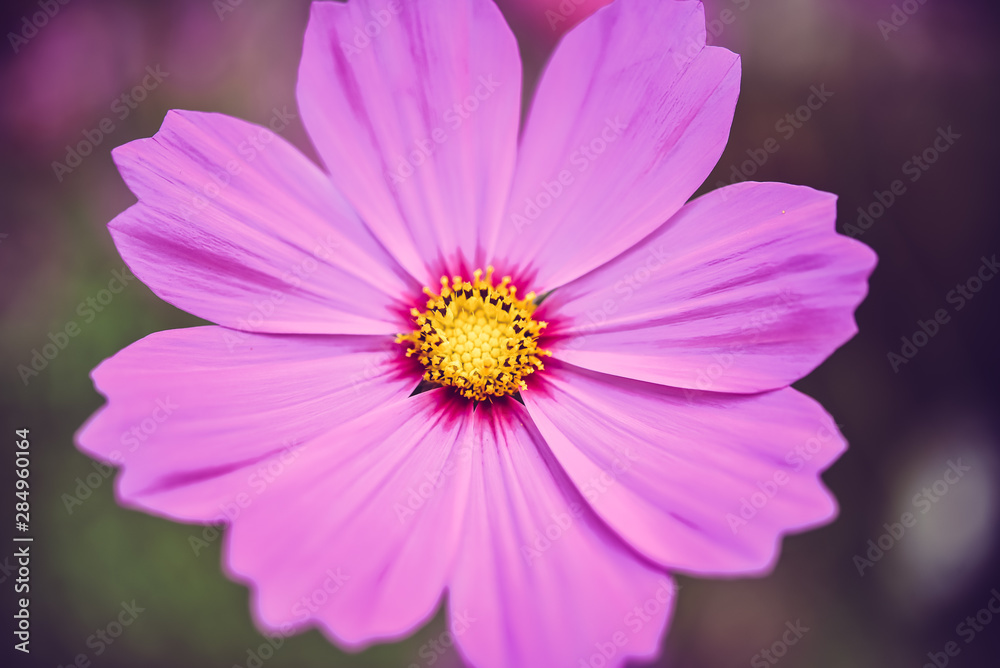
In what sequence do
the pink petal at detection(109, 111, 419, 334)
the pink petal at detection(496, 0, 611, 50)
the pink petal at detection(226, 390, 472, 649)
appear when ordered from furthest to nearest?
the pink petal at detection(496, 0, 611, 50) → the pink petal at detection(109, 111, 419, 334) → the pink petal at detection(226, 390, 472, 649)

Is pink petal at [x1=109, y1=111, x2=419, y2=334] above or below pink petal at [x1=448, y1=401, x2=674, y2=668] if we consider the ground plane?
above

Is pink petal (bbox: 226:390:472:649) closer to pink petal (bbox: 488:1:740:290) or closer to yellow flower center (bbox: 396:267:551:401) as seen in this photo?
yellow flower center (bbox: 396:267:551:401)

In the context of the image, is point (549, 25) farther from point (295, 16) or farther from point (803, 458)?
point (803, 458)

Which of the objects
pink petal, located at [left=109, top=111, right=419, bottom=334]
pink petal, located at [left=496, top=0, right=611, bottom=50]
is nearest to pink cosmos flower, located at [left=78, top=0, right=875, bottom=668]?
pink petal, located at [left=109, top=111, right=419, bottom=334]

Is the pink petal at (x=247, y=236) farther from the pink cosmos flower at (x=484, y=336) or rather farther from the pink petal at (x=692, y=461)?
the pink petal at (x=692, y=461)

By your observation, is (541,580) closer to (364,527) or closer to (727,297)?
(364,527)

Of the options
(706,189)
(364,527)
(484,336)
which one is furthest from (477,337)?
(706,189)

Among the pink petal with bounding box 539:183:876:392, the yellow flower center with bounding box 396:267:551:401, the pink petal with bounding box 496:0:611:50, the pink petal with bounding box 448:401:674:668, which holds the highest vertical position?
the pink petal with bounding box 496:0:611:50
